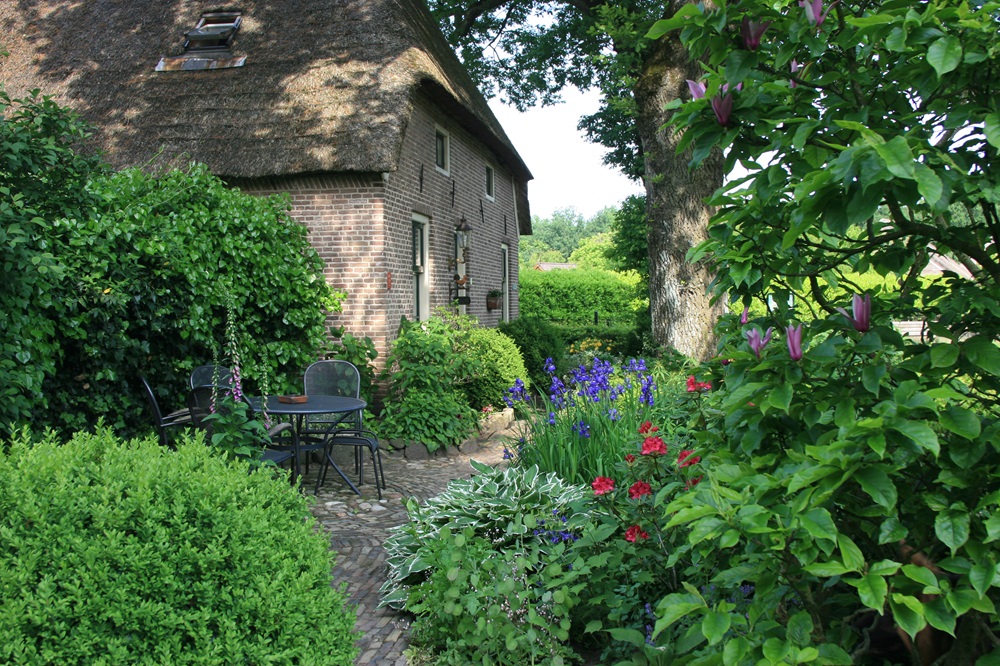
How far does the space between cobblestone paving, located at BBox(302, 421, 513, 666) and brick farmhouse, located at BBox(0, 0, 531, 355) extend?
6.64 ft

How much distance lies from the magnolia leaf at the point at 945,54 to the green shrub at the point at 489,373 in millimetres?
7924

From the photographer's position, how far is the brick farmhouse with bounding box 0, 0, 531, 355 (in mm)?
9102


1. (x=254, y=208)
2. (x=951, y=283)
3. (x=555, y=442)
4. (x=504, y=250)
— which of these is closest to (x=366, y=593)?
(x=555, y=442)

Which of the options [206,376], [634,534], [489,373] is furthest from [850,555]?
[489,373]

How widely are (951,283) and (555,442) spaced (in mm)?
3400

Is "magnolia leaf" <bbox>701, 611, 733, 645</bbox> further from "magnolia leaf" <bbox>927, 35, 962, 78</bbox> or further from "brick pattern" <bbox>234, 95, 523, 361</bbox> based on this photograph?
"brick pattern" <bbox>234, 95, 523, 361</bbox>

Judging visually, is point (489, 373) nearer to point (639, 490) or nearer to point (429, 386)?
point (429, 386)

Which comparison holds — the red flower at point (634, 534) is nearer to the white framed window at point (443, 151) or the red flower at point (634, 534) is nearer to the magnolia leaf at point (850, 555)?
the magnolia leaf at point (850, 555)

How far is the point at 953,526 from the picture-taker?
1.46 meters

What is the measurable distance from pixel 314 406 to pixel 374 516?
1063 mm

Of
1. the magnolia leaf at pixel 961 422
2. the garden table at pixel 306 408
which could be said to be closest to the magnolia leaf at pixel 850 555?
the magnolia leaf at pixel 961 422

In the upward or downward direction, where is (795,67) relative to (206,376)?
upward

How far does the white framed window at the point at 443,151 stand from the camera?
11.8 m

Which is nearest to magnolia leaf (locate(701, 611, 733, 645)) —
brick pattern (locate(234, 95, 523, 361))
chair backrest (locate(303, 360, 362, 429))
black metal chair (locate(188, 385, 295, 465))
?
black metal chair (locate(188, 385, 295, 465))
